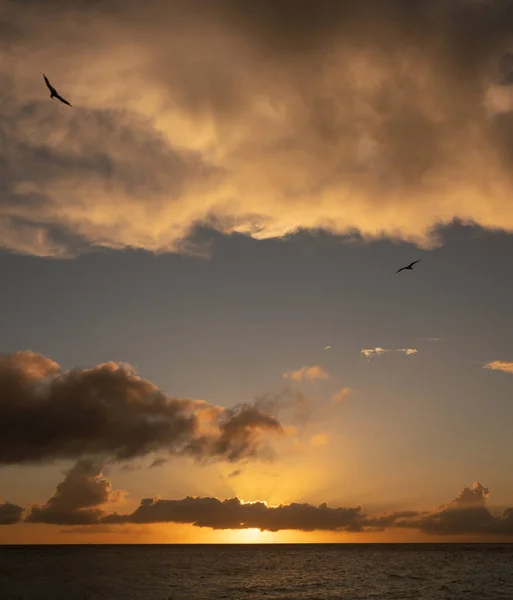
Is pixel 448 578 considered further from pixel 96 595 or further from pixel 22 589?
pixel 22 589

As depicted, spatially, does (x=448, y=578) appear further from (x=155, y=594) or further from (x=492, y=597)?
(x=155, y=594)

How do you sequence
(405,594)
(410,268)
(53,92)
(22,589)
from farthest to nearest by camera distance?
(22,589) < (405,594) < (410,268) < (53,92)

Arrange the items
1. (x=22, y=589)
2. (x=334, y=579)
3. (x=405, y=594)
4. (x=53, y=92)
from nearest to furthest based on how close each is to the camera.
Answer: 1. (x=53, y=92)
2. (x=405, y=594)
3. (x=22, y=589)
4. (x=334, y=579)

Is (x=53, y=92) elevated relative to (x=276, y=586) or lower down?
elevated

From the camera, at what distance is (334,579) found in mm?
95688

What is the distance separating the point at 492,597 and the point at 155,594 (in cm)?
4237

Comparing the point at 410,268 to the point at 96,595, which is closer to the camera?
the point at 410,268

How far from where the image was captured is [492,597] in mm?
69312

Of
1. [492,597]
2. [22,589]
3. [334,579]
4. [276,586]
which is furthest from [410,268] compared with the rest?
[22,589]

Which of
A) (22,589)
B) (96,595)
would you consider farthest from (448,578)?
(22,589)

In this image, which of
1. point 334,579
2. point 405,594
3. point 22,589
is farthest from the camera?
point 334,579

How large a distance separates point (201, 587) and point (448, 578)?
143ft

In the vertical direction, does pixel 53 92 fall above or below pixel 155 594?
above

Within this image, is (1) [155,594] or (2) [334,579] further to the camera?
(2) [334,579]
